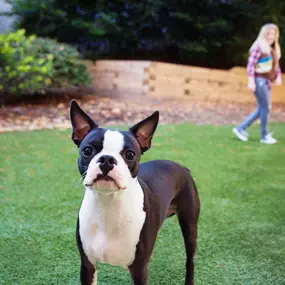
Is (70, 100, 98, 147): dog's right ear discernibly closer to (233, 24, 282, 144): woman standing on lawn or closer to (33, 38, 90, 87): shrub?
(233, 24, 282, 144): woman standing on lawn

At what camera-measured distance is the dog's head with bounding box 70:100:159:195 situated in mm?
1684

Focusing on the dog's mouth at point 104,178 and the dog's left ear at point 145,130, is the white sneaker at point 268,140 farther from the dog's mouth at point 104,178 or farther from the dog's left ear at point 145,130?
the dog's mouth at point 104,178

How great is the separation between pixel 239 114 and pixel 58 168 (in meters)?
6.00

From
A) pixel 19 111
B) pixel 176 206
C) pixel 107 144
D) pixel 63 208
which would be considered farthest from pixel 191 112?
pixel 107 144

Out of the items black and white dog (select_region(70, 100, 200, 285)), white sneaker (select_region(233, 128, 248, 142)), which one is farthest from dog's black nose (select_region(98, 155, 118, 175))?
white sneaker (select_region(233, 128, 248, 142))

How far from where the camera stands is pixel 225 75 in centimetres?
1101

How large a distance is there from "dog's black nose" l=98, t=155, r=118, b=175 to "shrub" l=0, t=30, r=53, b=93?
20.3 feet

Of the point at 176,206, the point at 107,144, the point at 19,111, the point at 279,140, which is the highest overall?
the point at 107,144

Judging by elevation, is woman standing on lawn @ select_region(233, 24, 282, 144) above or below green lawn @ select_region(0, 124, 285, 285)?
above

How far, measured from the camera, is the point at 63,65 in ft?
28.6

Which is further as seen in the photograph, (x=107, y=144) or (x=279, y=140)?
(x=279, y=140)

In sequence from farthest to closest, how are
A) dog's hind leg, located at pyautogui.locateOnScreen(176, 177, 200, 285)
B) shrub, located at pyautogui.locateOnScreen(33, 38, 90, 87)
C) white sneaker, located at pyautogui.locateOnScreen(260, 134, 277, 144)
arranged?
1. shrub, located at pyautogui.locateOnScreen(33, 38, 90, 87)
2. white sneaker, located at pyautogui.locateOnScreen(260, 134, 277, 144)
3. dog's hind leg, located at pyautogui.locateOnScreen(176, 177, 200, 285)

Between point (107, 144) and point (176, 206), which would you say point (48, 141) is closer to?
point (176, 206)

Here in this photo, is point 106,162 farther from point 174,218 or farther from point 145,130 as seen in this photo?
point 174,218
